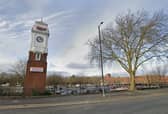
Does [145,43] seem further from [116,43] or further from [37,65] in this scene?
[37,65]

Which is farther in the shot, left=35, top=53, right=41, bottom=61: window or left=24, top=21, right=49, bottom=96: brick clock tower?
left=35, top=53, right=41, bottom=61: window

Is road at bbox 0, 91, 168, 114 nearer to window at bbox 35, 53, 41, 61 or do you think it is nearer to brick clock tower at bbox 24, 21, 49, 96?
brick clock tower at bbox 24, 21, 49, 96

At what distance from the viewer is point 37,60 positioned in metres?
32.9

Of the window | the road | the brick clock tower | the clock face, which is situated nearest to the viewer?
the road

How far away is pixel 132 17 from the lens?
132 feet

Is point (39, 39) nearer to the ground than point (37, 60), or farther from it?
farther from it

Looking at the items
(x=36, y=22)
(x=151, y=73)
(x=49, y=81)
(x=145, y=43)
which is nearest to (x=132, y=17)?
(x=145, y=43)

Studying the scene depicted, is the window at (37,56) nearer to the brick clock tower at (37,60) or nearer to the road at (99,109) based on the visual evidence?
the brick clock tower at (37,60)

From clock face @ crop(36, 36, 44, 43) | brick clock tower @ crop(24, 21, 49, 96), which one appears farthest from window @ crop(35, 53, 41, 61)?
clock face @ crop(36, 36, 44, 43)

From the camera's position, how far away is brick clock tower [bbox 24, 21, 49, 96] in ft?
105

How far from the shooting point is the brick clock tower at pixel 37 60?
3200cm

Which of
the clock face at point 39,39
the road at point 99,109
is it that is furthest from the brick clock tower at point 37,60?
the road at point 99,109

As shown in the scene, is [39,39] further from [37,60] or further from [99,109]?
[99,109]

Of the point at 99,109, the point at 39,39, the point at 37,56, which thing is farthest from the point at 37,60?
the point at 99,109
